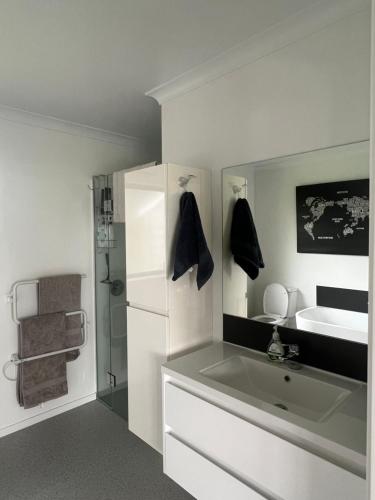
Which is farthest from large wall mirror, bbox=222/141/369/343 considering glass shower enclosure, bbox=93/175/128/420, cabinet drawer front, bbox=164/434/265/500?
glass shower enclosure, bbox=93/175/128/420

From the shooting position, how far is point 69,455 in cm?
216

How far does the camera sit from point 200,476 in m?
1.36

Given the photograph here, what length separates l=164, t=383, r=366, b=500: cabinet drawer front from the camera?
3.19ft

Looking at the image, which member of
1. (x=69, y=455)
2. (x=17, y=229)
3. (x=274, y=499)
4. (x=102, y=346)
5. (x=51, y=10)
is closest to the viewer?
(x=274, y=499)

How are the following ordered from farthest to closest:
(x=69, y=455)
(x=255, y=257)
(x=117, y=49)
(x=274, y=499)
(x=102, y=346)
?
(x=102, y=346), (x=69, y=455), (x=255, y=257), (x=117, y=49), (x=274, y=499)

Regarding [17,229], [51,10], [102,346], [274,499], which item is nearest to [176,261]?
[274,499]

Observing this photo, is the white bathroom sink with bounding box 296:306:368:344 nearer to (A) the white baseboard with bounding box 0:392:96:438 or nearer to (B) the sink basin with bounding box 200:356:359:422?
(B) the sink basin with bounding box 200:356:359:422

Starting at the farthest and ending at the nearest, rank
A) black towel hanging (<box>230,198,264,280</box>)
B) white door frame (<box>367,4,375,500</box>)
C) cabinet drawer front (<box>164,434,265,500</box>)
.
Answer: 1. black towel hanging (<box>230,198,264,280</box>)
2. cabinet drawer front (<box>164,434,265,500</box>)
3. white door frame (<box>367,4,375,500</box>)

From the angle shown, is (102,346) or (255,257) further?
(102,346)

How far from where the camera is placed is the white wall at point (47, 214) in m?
2.37

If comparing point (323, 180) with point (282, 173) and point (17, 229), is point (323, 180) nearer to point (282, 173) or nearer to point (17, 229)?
point (282, 173)

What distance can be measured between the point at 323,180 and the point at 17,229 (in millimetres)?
2160

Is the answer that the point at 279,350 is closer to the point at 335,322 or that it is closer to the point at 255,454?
the point at 335,322

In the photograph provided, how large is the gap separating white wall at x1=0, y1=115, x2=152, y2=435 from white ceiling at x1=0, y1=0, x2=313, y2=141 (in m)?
0.37
